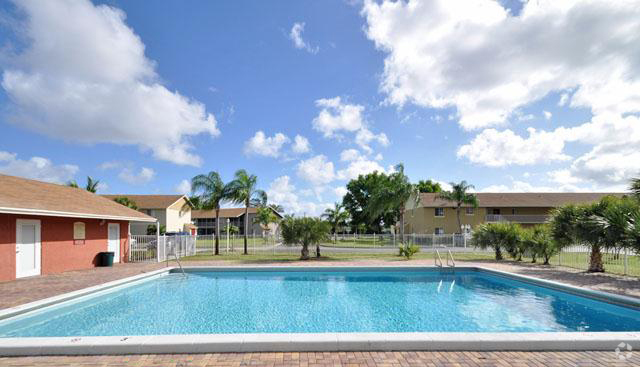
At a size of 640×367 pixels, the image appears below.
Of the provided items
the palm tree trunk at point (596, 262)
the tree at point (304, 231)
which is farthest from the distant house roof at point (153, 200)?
the palm tree trunk at point (596, 262)

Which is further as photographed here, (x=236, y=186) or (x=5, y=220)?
(x=236, y=186)

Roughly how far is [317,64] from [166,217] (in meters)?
36.9

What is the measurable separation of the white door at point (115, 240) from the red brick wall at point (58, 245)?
1.83ft

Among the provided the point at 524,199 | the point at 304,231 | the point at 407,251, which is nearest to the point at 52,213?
the point at 304,231

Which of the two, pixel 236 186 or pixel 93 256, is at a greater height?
pixel 236 186

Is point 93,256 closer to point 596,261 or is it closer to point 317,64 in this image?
point 317,64

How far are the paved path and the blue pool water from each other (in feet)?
8.62

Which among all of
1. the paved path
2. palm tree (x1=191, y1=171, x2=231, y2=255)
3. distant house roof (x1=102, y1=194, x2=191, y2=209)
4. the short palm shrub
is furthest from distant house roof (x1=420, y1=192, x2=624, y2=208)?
the paved path

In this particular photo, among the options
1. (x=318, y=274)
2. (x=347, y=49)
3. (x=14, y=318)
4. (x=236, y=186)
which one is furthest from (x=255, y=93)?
(x=14, y=318)

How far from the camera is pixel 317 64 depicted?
17.3 meters

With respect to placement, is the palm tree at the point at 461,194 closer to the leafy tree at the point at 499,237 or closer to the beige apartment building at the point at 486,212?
the beige apartment building at the point at 486,212

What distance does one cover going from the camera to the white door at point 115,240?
18.5m

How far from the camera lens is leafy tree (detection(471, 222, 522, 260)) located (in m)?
19.1

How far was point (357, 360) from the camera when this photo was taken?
484cm
